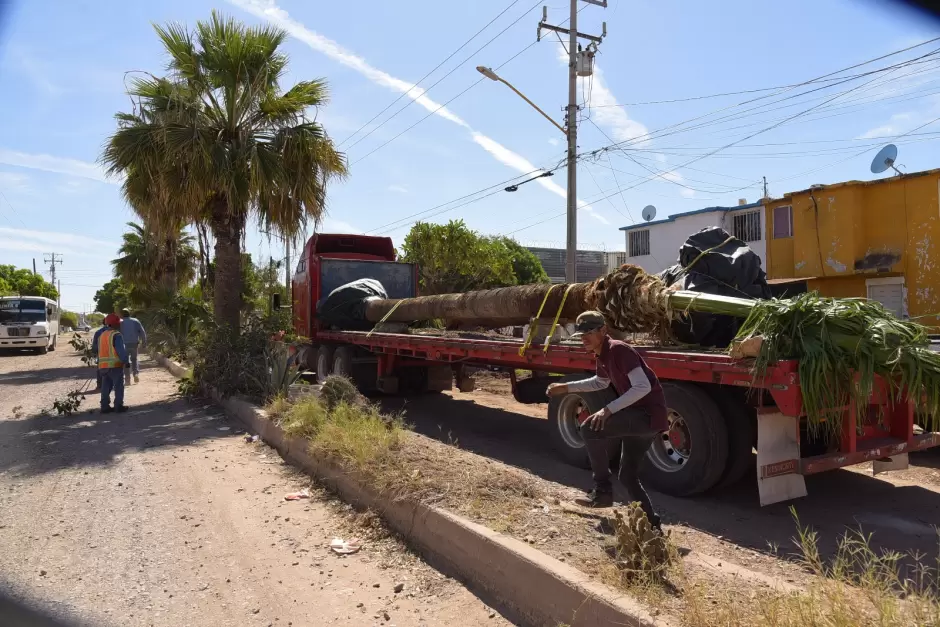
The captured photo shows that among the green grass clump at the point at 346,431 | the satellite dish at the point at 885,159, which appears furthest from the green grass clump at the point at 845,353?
the satellite dish at the point at 885,159

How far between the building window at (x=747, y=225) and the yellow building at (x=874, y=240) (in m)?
4.51

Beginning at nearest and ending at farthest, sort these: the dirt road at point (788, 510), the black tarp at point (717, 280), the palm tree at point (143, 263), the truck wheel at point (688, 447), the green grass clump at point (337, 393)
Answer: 1. the dirt road at point (788, 510)
2. the truck wheel at point (688, 447)
3. the black tarp at point (717, 280)
4. the green grass clump at point (337, 393)
5. the palm tree at point (143, 263)

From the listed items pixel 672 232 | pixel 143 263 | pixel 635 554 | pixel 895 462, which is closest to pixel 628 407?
pixel 635 554

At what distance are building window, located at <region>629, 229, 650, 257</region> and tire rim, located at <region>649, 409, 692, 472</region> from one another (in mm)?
27086

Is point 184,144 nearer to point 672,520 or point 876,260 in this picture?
point 672,520

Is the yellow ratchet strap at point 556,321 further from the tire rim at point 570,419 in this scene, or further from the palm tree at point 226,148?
the palm tree at point 226,148

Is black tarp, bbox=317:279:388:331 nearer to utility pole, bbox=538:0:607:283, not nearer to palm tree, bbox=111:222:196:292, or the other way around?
utility pole, bbox=538:0:607:283

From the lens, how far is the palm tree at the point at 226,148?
36.8 feet

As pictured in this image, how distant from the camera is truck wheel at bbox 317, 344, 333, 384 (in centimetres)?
1269

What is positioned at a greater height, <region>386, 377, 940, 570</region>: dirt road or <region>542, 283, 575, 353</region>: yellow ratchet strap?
<region>542, 283, 575, 353</region>: yellow ratchet strap

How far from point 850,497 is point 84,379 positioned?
16410mm

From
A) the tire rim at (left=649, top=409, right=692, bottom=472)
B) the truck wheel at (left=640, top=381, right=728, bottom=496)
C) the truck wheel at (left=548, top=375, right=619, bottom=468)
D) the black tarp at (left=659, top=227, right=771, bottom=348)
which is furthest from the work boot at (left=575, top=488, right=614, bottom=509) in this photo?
the black tarp at (left=659, top=227, right=771, bottom=348)

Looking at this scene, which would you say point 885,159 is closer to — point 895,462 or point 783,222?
point 783,222

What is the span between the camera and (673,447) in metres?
5.61
